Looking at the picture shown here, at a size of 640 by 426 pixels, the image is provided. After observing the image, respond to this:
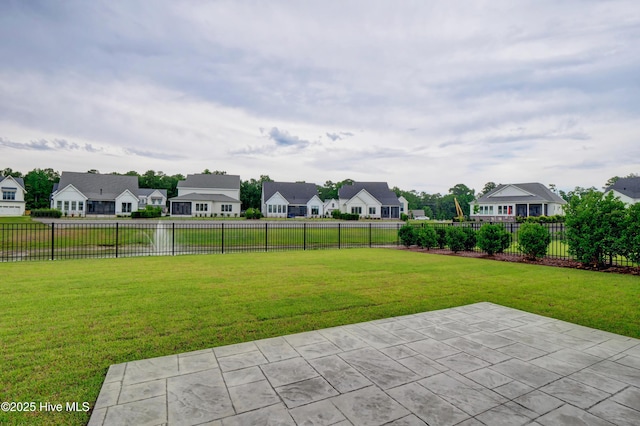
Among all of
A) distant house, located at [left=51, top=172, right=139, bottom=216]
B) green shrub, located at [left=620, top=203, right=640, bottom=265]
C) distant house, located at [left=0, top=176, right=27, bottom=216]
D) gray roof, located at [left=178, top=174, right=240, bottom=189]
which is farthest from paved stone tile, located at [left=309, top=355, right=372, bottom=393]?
distant house, located at [left=0, top=176, right=27, bottom=216]

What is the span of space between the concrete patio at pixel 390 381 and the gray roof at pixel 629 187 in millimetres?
45819

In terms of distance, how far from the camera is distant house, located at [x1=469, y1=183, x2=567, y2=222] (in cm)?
4019

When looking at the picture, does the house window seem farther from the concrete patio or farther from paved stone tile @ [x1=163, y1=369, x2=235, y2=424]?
paved stone tile @ [x1=163, y1=369, x2=235, y2=424]

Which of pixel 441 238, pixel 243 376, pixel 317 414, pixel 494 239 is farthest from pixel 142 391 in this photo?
pixel 441 238

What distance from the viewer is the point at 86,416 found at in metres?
2.27

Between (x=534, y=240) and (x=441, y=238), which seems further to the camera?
(x=441, y=238)

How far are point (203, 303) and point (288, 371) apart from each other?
2.83 metres

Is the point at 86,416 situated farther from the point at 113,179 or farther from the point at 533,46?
the point at 113,179

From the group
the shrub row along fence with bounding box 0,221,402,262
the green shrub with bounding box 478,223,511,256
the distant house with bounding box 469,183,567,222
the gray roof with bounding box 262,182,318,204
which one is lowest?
the shrub row along fence with bounding box 0,221,402,262

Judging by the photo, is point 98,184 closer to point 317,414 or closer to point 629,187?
point 317,414

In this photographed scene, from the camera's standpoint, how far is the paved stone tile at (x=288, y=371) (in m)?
2.86

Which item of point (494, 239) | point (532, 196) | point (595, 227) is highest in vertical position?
point (532, 196)

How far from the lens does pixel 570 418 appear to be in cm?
232

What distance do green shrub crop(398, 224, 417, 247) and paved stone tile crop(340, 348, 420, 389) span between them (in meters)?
12.9
